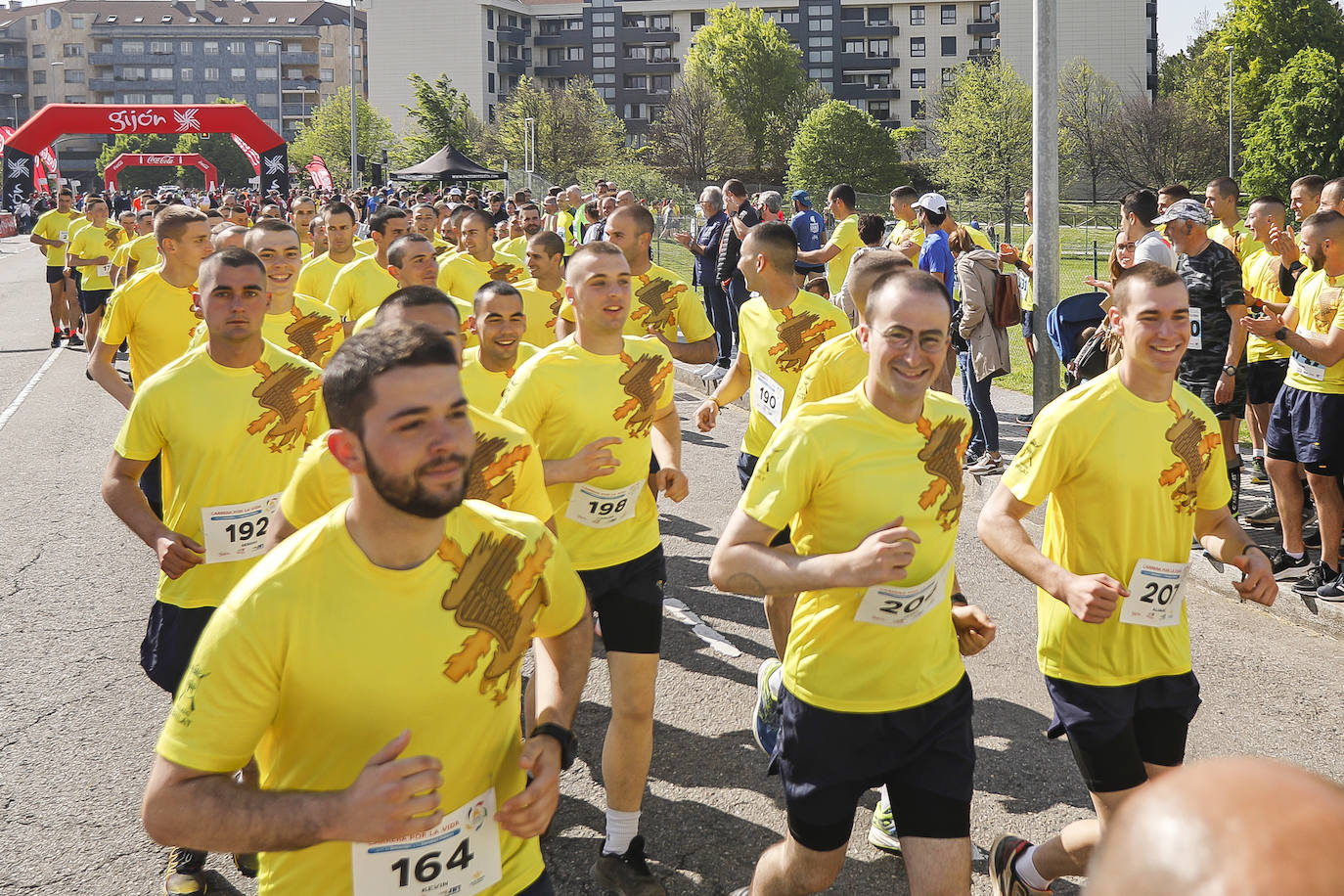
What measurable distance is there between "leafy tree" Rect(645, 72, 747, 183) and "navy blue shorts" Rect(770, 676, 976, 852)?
6961 centimetres

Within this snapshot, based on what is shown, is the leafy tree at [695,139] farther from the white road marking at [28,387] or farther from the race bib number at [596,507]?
the race bib number at [596,507]

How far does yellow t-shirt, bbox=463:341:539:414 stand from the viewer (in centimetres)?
562

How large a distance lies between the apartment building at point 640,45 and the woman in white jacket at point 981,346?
89.1 meters

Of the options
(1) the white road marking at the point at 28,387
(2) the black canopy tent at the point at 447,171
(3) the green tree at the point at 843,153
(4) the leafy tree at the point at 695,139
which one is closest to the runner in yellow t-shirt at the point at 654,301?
(1) the white road marking at the point at 28,387

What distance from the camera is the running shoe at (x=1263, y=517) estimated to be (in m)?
8.92

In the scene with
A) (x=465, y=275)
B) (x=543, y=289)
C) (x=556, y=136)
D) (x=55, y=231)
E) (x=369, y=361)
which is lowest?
(x=369, y=361)

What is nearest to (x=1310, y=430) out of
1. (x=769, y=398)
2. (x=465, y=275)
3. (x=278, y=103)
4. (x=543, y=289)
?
(x=769, y=398)

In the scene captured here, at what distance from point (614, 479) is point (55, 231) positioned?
18.9 m

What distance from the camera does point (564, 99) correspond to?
69.1 m

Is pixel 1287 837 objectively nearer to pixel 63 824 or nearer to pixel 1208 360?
pixel 63 824

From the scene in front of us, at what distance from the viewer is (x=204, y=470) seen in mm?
4598

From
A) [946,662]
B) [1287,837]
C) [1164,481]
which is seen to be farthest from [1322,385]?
[1287,837]

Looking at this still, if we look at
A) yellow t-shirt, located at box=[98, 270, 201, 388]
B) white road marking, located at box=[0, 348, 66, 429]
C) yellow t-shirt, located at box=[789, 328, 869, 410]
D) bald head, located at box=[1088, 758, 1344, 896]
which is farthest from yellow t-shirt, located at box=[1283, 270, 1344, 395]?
white road marking, located at box=[0, 348, 66, 429]

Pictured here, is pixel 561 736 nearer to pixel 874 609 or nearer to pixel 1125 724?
pixel 874 609
